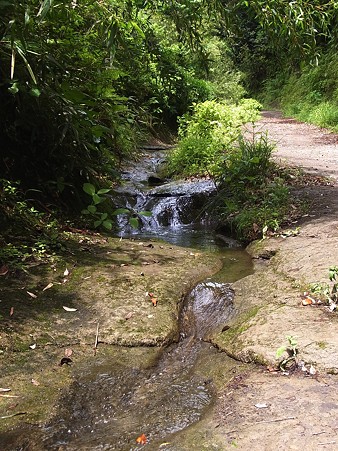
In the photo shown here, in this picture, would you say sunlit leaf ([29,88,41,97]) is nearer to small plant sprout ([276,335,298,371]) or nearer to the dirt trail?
the dirt trail

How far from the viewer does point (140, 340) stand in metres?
2.98

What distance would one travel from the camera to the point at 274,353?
2.56 metres

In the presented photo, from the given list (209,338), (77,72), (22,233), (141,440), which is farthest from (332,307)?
(77,72)

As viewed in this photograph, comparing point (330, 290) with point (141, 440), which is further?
point (330, 290)

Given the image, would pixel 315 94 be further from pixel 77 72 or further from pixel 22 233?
pixel 22 233

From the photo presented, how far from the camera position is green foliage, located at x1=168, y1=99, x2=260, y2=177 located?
8.20m

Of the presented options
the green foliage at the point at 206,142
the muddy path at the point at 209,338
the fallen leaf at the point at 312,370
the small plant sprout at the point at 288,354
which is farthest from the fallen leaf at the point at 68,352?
the green foliage at the point at 206,142

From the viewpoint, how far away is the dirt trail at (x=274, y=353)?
188cm

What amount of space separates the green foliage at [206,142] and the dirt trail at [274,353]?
10.4ft

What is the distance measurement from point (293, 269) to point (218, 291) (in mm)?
692

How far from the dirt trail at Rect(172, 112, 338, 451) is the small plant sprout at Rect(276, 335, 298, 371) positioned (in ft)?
0.12

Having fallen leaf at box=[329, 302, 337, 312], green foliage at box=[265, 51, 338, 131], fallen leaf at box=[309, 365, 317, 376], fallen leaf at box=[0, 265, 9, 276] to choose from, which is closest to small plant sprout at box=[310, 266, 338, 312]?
fallen leaf at box=[329, 302, 337, 312]

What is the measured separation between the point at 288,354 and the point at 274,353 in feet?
0.29

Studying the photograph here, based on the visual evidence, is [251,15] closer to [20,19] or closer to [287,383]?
[20,19]
